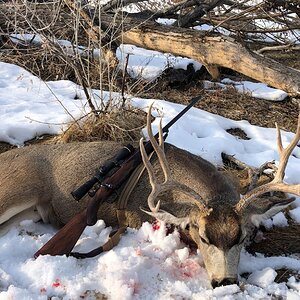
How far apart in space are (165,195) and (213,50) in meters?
3.83

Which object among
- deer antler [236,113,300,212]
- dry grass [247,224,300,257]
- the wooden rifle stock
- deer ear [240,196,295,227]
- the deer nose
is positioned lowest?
dry grass [247,224,300,257]

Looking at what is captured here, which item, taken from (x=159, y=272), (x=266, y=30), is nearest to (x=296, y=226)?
(x=159, y=272)

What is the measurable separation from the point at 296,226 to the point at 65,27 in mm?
5262

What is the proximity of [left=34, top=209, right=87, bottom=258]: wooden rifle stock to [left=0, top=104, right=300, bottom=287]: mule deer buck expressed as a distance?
56cm

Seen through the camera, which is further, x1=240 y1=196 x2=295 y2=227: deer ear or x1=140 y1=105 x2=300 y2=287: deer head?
x1=240 y1=196 x2=295 y2=227: deer ear

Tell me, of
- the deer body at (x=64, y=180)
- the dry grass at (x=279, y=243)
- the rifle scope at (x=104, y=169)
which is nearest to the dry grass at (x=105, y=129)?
the deer body at (x=64, y=180)

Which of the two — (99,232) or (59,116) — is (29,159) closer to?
(99,232)

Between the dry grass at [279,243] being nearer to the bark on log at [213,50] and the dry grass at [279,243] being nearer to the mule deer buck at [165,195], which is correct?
the mule deer buck at [165,195]

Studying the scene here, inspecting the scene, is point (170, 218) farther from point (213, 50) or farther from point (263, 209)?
point (213, 50)

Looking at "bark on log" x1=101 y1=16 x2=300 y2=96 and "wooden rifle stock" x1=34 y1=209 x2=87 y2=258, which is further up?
"wooden rifle stock" x1=34 y1=209 x2=87 y2=258

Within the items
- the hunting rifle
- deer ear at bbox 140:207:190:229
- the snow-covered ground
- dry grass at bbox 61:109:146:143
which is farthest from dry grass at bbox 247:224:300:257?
dry grass at bbox 61:109:146:143

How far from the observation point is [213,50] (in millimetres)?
8031

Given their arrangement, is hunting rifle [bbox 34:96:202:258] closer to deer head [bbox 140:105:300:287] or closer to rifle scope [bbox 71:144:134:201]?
rifle scope [bbox 71:144:134:201]

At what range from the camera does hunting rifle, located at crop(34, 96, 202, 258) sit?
411 cm
